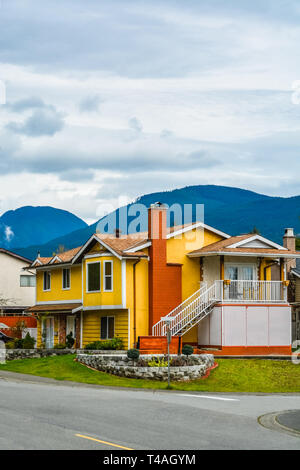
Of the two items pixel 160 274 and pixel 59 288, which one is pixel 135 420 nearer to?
pixel 160 274

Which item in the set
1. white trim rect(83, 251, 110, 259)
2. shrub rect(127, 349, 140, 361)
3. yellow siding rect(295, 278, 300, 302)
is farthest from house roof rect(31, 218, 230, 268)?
yellow siding rect(295, 278, 300, 302)

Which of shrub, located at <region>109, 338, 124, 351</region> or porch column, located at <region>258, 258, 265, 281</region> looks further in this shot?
porch column, located at <region>258, 258, 265, 281</region>

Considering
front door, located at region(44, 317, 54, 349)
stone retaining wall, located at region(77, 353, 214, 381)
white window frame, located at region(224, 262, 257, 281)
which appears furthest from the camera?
front door, located at region(44, 317, 54, 349)

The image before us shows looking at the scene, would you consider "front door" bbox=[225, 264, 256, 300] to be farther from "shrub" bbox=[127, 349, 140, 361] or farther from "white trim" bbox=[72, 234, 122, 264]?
"shrub" bbox=[127, 349, 140, 361]

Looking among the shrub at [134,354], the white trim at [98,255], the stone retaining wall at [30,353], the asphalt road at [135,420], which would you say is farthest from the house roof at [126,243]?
the asphalt road at [135,420]

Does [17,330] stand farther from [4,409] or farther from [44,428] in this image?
[44,428]

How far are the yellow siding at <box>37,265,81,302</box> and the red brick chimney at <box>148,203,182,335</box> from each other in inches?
230

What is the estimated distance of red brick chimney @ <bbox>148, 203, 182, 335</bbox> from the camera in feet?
134

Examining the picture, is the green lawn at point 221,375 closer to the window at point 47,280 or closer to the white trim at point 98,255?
the white trim at point 98,255

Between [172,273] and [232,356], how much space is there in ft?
18.4

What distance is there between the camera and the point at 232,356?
1555 inches

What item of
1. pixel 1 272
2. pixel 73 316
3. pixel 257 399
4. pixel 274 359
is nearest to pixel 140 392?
pixel 257 399

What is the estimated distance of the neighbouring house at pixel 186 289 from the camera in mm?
40281
